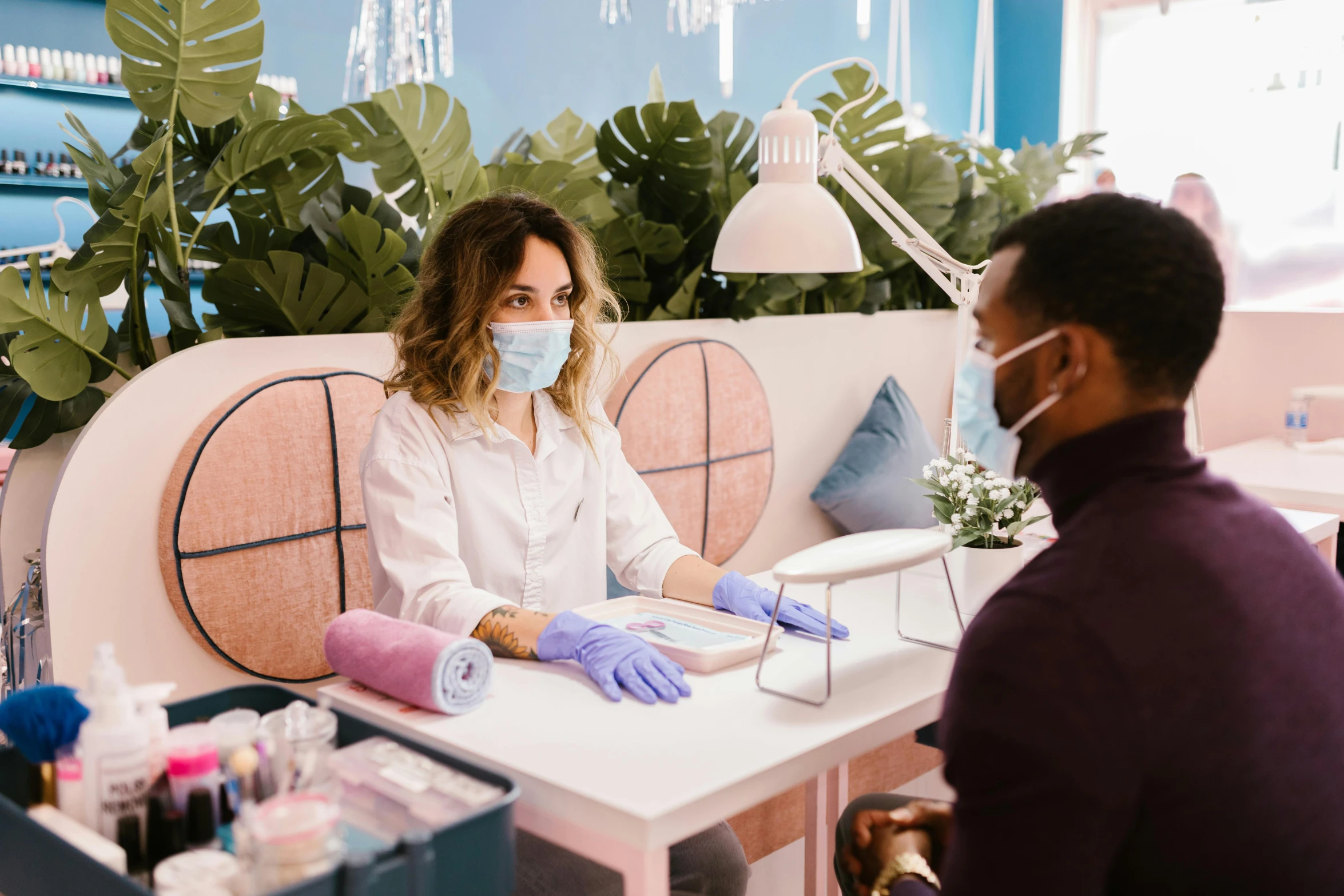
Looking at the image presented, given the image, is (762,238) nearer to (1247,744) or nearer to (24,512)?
(1247,744)

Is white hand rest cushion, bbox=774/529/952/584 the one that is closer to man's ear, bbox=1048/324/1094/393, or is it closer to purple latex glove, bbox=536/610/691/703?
purple latex glove, bbox=536/610/691/703

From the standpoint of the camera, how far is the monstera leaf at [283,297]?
191 cm

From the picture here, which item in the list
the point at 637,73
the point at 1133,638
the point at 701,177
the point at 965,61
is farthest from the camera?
the point at 965,61

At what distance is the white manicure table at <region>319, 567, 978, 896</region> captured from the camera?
107 cm

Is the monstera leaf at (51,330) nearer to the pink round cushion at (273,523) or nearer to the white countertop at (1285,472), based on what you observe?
the pink round cushion at (273,523)

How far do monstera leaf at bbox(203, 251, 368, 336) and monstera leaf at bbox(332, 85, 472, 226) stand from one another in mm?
299

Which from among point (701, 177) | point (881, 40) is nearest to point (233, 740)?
point (701, 177)

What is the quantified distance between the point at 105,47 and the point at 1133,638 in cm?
458

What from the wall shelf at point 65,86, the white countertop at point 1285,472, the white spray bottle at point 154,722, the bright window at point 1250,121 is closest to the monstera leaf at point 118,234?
the white spray bottle at point 154,722

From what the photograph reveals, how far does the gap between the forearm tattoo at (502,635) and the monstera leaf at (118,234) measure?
88 cm

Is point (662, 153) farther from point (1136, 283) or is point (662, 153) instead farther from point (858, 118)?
point (1136, 283)

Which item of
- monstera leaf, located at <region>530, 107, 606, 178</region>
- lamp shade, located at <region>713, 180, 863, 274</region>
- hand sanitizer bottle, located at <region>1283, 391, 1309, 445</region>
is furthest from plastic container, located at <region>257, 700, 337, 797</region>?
hand sanitizer bottle, located at <region>1283, 391, 1309, 445</region>

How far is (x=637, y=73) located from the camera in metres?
4.85

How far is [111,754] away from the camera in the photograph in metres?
0.98
